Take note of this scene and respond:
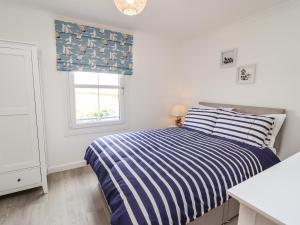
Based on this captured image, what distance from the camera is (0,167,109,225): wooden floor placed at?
1617mm

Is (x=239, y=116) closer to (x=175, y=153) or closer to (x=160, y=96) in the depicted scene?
(x=175, y=153)

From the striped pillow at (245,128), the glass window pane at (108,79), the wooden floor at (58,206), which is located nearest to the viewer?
the wooden floor at (58,206)

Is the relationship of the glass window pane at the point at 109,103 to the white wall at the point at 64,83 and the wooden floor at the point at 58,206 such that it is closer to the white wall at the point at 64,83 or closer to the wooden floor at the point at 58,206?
the white wall at the point at 64,83

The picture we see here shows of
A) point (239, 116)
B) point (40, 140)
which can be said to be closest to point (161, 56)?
point (239, 116)

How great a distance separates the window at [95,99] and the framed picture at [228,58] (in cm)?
176

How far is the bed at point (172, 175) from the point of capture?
103 cm

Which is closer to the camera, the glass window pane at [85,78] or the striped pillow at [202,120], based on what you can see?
the striped pillow at [202,120]

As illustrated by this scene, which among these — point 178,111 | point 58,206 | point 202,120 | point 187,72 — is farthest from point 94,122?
point 187,72

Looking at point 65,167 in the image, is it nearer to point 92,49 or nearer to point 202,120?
point 92,49

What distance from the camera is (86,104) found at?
2.75 m

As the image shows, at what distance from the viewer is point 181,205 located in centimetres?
Answer: 108

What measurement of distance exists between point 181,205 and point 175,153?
564mm

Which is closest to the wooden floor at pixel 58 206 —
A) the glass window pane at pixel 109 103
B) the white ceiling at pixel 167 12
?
the glass window pane at pixel 109 103

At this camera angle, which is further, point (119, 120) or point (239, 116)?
point (119, 120)
